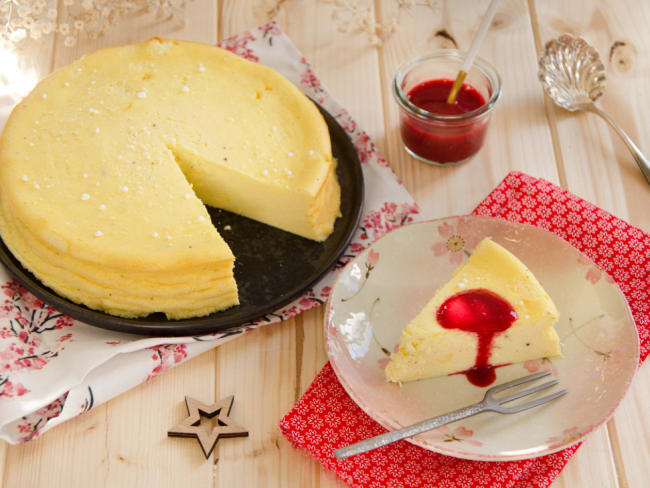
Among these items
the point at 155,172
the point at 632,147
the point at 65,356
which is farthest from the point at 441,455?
the point at 632,147

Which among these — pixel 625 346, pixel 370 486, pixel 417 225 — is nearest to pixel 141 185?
pixel 417 225

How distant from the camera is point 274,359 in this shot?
2.28 metres

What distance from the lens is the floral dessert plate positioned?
6.46 ft

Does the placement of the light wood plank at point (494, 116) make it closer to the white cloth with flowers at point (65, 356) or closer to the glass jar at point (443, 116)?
the glass jar at point (443, 116)

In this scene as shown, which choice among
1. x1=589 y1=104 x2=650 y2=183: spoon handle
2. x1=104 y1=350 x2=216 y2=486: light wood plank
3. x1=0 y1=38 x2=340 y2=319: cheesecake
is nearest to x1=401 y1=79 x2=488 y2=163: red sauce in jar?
x1=0 y1=38 x2=340 y2=319: cheesecake

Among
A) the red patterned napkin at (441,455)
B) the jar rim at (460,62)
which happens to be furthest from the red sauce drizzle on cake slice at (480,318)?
the jar rim at (460,62)

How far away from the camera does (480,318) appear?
2.10m

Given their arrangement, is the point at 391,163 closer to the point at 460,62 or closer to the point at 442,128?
the point at 442,128

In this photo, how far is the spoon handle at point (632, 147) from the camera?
269cm

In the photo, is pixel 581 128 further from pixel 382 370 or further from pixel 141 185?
pixel 141 185

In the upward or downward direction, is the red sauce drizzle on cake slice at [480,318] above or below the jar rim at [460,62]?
below

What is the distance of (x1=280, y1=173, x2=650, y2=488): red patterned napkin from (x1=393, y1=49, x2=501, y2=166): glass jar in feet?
1.29

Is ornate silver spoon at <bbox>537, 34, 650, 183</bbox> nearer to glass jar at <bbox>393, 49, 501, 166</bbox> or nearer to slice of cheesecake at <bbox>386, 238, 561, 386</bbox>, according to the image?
glass jar at <bbox>393, 49, 501, 166</bbox>

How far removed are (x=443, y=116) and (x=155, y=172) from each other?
95 centimetres
